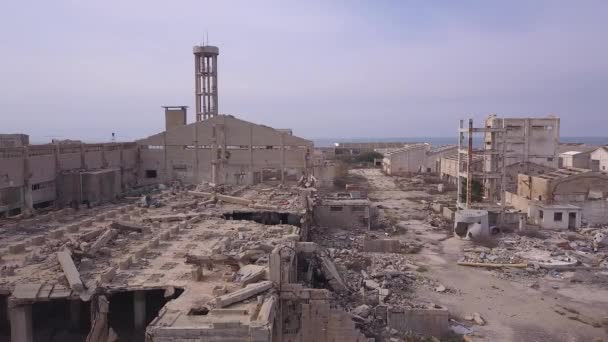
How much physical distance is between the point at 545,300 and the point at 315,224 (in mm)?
13559

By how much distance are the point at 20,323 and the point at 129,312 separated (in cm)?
367

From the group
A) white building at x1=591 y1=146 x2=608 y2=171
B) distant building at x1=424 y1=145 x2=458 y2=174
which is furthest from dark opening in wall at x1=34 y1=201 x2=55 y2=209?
distant building at x1=424 y1=145 x2=458 y2=174

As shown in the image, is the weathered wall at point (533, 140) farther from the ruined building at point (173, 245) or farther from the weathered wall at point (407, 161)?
the weathered wall at point (407, 161)

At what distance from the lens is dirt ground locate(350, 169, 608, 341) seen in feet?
51.6

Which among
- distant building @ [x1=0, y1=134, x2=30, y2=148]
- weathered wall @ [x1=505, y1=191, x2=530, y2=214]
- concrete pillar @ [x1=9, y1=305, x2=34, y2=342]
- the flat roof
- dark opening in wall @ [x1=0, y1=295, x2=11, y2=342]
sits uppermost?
distant building @ [x1=0, y1=134, x2=30, y2=148]

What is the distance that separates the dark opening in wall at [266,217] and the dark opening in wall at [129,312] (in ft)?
25.7

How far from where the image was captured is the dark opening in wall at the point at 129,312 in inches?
560

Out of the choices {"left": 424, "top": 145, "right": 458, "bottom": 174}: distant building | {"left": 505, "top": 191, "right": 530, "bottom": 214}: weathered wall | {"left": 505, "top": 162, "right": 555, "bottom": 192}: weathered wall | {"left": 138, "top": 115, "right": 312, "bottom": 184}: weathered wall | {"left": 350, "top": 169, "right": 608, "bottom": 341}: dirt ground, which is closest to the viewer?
{"left": 350, "top": 169, "right": 608, "bottom": 341}: dirt ground

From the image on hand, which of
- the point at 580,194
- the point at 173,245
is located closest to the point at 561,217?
the point at 580,194

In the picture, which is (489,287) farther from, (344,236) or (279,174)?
(279,174)

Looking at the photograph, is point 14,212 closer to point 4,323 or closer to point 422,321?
point 4,323

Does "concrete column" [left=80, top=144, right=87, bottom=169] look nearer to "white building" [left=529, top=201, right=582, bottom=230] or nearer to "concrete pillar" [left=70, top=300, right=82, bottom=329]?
"concrete pillar" [left=70, top=300, right=82, bottom=329]

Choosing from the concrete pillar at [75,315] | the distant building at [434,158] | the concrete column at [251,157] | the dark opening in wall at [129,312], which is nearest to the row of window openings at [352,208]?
the concrete column at [251,157]

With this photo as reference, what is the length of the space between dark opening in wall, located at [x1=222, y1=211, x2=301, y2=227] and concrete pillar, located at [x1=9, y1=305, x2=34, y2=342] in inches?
458
